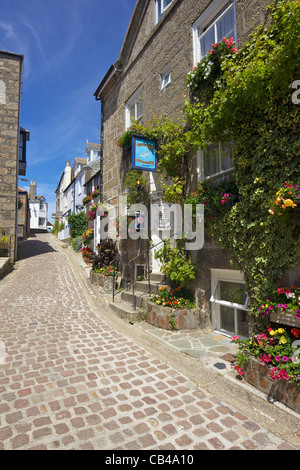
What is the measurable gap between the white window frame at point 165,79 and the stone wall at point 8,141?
8674 millimetres

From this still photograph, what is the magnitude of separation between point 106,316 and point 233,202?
4.11 meters

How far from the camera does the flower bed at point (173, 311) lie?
543 centimetres

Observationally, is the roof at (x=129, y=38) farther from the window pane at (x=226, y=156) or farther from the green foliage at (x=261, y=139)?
the window pane at (x=226, y=156)

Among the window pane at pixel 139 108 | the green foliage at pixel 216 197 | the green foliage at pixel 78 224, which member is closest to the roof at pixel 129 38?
the window pane at pixel 139 108

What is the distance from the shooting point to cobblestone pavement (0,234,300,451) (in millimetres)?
2631

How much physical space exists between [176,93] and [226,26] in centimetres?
170

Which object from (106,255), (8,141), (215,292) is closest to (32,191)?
(8,141)

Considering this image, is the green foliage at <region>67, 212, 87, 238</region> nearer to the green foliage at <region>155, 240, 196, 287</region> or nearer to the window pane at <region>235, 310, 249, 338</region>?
the green foliage at <region>155, 240, 196, 287</region>

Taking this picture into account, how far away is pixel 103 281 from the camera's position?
9.08 meters

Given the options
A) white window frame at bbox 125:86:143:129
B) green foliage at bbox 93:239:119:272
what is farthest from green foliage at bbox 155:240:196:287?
white window frame at bbox 125:86:143:129

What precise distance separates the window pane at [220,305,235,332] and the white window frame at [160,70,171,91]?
5888 mm

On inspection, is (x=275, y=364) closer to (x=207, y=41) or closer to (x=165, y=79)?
(x=207, y=41)

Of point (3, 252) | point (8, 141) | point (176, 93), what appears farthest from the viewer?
point (8, 141)
